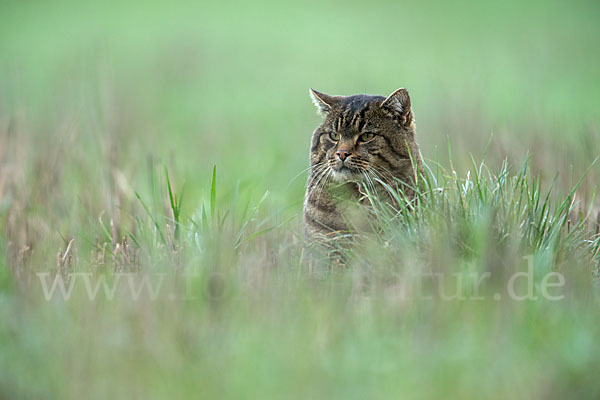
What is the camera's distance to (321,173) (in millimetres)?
3533

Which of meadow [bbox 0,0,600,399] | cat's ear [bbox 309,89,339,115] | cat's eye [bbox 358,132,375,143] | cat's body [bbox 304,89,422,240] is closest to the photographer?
meadow [bbox 0,0,600,399]

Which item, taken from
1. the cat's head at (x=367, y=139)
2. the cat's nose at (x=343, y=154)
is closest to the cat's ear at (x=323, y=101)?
the cat's head at (x=367, y=139)

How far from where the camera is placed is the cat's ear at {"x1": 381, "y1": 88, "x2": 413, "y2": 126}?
3473 mm

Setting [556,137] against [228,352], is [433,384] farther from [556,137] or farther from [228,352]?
[556,137]

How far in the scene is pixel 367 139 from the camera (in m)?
3.56

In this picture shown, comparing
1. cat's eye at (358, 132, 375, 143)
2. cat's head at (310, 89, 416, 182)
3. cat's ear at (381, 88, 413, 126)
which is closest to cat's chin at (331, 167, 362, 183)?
cat's head at (310, 89, 416, 182)

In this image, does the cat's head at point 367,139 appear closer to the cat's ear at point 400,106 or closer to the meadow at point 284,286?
the cat's ear at point 400,106

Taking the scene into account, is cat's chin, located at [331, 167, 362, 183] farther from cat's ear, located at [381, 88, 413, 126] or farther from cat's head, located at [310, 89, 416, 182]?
cat's ear, located at [381, 88, 413, 126]

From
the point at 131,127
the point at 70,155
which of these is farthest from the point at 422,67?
the point at 70,155

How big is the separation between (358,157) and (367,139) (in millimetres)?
167

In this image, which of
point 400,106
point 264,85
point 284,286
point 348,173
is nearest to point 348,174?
point 348,173

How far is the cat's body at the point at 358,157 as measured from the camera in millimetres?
3404

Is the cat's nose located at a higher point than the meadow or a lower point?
higher

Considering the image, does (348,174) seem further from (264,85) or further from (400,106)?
(264,85)
